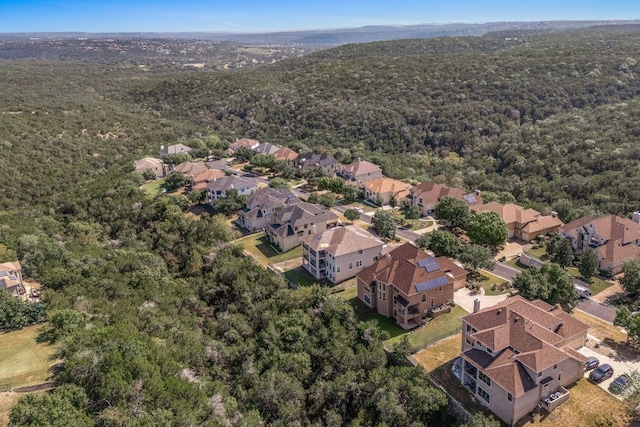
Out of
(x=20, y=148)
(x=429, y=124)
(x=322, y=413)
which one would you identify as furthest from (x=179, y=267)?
(x=429, y=124)

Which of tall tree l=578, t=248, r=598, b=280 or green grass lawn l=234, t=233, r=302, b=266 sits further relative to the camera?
green grass lawn l=234, t=233, r=302, b=266

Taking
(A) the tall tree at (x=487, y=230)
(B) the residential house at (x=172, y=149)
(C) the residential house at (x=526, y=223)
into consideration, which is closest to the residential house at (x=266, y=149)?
(B) the residential house at (x=172, y=149)

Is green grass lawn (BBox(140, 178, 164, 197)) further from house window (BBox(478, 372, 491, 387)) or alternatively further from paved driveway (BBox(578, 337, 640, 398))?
paved driveway (BBox(578, 337, 640, 398))

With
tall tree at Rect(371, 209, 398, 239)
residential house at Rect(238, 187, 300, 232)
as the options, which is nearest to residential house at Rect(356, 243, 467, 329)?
tall tree at Rect(371, 209, 398, 239)

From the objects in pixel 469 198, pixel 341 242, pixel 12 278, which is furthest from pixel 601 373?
pixel 12 278

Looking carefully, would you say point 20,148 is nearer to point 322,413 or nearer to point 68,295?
point 68,295

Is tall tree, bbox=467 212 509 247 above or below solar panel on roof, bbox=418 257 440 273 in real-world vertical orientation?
below

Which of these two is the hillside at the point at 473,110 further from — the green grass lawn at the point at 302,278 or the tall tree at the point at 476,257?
the green grass lawn at the point at 302,278
